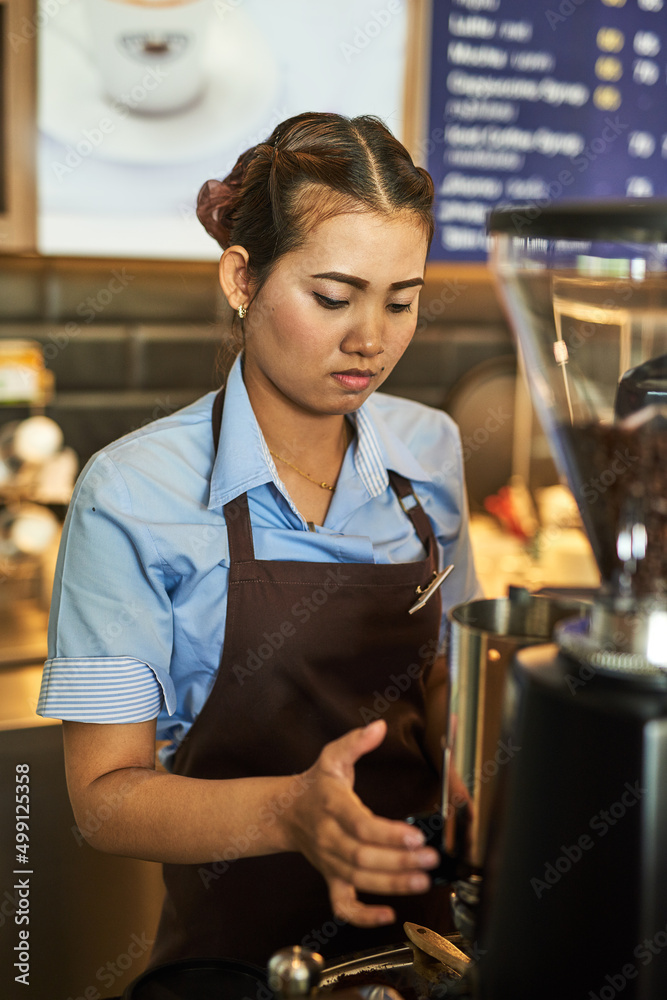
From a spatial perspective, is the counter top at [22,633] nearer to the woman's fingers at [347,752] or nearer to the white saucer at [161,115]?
the white saucer at [161,115]

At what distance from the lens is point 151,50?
1.88 m

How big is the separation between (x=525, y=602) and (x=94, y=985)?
A: 54 cm

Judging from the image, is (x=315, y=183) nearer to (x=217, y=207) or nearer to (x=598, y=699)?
(x=217, y=207)

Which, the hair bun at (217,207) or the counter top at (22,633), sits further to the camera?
the counter top at (22,633)

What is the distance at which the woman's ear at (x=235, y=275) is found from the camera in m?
0.97

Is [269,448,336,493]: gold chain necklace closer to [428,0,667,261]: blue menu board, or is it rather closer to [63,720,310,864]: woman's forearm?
[63,720,310,864]: woman's forearm

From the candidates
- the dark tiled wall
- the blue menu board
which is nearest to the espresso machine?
the dark tiled wall

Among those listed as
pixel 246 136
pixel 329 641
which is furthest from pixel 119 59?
pixel 329 641

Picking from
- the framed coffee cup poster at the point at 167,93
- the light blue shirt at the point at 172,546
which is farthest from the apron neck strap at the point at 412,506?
the framed coffee cup poster at the point at 167,93

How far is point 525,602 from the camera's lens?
A: 644 millimetres

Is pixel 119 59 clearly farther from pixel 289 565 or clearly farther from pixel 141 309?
pixel 289 565

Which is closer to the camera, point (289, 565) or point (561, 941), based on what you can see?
point (561, 941)

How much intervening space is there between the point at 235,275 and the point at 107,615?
36 cm

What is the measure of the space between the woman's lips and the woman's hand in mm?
406
